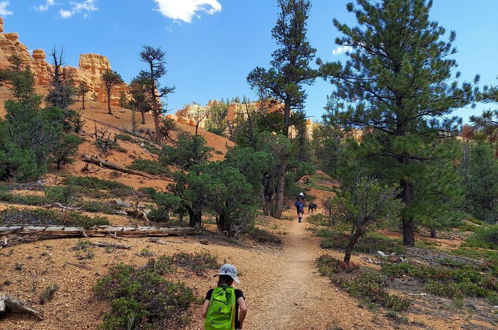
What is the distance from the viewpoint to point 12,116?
2684 centimetres

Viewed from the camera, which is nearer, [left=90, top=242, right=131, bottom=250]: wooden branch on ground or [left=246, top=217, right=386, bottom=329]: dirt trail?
[left=246, top=217, right=386, bottom=329]: dirt trail

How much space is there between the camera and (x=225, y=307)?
4.45m

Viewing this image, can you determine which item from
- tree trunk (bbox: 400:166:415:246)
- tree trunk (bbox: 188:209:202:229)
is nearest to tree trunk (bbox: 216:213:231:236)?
tree trunk (bbox: 188:209:202:229)

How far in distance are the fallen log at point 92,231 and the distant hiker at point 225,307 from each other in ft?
25.3

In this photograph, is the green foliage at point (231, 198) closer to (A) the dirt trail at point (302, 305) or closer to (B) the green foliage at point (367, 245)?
(A) the dirt trail at point (302, 305)

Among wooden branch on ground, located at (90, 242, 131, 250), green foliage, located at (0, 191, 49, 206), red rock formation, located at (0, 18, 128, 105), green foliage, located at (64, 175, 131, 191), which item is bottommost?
wooden branch on ground, located at (90, 242, 131, 250)

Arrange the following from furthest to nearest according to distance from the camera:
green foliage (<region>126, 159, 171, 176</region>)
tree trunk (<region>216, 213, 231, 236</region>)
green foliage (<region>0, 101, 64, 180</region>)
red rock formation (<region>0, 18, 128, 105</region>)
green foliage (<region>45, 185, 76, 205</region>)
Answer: red rock formation (<region>0, 18, 128, 105</region>) < green foliage (<region>126, 159, 171, 176</region>) < green foliage (<region>0, 101, 64, 180</region>) < green foliage (<region>45, 185, 76, 205</region>) < tree trunk (<region>216, 213, 231, 236</region>)

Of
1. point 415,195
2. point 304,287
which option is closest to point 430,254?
point 415,195

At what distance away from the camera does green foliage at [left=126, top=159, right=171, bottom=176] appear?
33812 millimetres

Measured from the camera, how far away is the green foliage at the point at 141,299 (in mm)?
6645

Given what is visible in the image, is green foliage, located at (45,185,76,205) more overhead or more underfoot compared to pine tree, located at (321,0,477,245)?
more underfoot

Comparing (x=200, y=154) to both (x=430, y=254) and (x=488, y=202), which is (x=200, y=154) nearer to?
(x=430, y=254)

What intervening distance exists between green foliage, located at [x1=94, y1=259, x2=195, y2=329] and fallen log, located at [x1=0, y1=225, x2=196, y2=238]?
3094 mm

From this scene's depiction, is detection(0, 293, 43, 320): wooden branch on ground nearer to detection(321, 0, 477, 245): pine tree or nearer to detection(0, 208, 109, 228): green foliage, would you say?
detection(0, 208, 109, 228): green foliage
